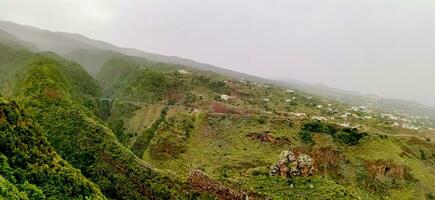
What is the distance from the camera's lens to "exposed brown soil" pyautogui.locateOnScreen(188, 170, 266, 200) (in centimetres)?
6656

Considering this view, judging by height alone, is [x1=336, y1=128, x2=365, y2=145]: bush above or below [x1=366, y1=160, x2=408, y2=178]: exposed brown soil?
above

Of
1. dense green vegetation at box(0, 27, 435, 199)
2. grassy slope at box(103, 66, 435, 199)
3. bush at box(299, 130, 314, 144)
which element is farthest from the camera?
bush at box(299, 130, 314, 144)

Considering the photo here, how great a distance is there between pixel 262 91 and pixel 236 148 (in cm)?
7928

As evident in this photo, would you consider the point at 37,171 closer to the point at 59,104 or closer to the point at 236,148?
the point at 59,104

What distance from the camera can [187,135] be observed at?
105 metres

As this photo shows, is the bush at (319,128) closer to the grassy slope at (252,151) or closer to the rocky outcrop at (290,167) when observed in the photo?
the grassy slope at (252,151)

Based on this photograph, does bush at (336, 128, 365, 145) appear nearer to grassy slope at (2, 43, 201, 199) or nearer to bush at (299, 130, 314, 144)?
bush at (299, 130, 314, 144)

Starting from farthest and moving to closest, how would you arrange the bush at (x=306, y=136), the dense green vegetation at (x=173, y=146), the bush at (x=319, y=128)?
1. the bush at (x=319, y=128)
2. the bush at (x=306, y=136)
3. the dense green vegetation at (x=173, y=146)

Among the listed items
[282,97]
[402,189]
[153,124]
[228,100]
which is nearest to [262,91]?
[282,97]

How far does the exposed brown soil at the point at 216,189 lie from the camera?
218 feet

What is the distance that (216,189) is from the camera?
222ft

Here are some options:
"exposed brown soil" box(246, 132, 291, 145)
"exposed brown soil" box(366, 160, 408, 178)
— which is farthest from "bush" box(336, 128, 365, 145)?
"exposed brown soil" box(246, 132, 291, 145)

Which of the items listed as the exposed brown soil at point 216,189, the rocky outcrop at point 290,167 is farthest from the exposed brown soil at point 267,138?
the exposed brown soil at point 216,189

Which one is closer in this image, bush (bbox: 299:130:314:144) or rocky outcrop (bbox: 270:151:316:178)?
rocky outcrop (bbox: 270:151:316:178)
